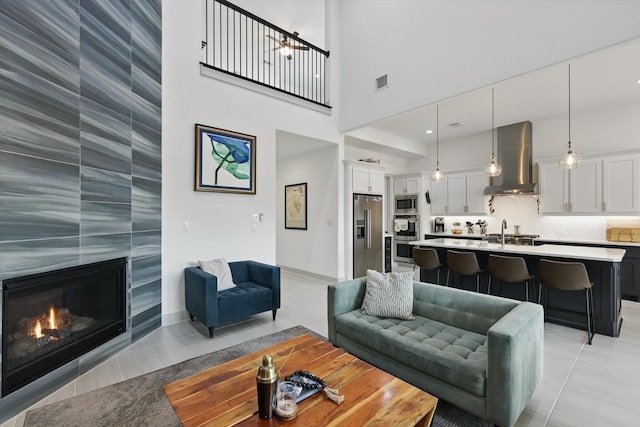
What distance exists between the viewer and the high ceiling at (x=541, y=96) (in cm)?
371

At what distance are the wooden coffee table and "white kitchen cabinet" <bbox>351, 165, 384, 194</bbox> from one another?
440 cm

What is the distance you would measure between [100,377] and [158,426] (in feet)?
3.60

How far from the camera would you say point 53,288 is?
221 centimetres

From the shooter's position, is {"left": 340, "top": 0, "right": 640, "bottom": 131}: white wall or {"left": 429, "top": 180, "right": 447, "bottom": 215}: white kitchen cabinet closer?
{"left": 340, "top": 0, "right": 640, "bottom": 131}: white wall

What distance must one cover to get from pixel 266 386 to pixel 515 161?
270 inches

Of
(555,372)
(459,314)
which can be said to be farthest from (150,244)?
(555,372)

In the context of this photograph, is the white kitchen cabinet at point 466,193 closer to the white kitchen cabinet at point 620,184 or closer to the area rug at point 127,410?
the white kitchen cabinet at point 620,184

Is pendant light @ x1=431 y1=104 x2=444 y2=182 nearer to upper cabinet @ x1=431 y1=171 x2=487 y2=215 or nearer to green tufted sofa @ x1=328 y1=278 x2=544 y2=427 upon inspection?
upper cabinet @ x1=431 y1=171 x2=487 y2=215

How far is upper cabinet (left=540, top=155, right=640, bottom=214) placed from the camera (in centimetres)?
484

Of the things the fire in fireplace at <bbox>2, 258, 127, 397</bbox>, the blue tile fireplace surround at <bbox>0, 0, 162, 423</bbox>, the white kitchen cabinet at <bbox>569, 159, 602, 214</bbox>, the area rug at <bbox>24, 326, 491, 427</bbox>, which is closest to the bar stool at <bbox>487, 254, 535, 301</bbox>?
the area rug at <bbox>24, 326, 491, 427</bbox>

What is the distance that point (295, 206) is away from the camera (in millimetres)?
6715

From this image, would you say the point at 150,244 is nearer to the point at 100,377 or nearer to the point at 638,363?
the point at 100,377

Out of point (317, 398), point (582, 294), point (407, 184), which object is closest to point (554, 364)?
point (582, 294)

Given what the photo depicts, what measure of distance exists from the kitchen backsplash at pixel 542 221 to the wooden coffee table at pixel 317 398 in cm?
608
